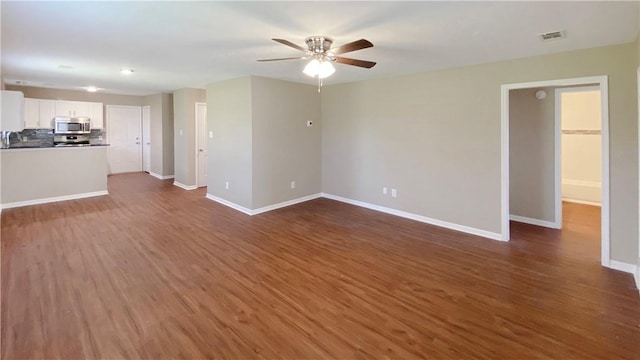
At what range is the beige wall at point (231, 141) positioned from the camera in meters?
5.47

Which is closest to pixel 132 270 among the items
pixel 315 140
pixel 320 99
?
pixel 315 140

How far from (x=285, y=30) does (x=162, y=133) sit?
6958mm

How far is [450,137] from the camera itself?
469 cm

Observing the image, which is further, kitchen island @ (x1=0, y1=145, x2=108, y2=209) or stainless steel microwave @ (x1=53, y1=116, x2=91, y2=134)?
stainless steel microwave @ (x1=53, y1=116, x2=91, y2=134)

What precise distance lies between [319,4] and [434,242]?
3.25 metres

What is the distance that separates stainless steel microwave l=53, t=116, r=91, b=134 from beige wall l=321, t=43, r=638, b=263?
6.50m

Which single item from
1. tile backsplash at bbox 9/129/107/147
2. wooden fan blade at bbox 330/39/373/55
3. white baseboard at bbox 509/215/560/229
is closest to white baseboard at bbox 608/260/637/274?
white baseboard at bbox 509/215/560/229

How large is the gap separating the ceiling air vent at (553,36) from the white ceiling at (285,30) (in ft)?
0.18

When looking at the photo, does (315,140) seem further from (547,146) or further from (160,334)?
(160,334)

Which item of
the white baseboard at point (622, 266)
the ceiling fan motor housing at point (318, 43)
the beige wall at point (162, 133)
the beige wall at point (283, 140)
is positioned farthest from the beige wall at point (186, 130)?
the white baseboard at point (622, 266)

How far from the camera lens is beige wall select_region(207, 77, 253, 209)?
5.47m

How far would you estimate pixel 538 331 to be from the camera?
2.36 metres

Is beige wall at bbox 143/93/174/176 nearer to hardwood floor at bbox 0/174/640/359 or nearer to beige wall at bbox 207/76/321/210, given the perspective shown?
beige wall at bbox 207/76/321/210

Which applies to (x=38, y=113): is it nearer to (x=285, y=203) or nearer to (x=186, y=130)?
(x=186, y=130)
